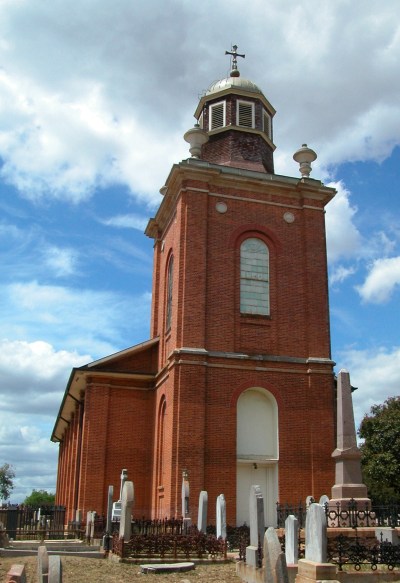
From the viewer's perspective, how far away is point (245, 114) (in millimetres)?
27500

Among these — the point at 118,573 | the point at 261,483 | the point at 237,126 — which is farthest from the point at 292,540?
the point at 237,126

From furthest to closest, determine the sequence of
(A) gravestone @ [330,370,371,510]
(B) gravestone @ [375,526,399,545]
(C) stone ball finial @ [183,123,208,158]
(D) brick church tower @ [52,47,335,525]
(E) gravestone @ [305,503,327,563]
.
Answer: (C) stone ball finial @ [183,123,208,158]
(D) brick church tower @ [52,47,335,525]
(A) gravestone @ [330,370,371,510]
(B) gravestone @ [375,526,399,545]
(E) gravestone @ [305,503,327,563]

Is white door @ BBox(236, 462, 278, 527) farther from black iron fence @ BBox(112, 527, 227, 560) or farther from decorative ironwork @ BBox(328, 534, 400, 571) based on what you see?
decorative ironwork @ BBox(328, 534, 400, 571)

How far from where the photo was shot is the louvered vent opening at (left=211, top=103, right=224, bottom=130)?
1081 inches

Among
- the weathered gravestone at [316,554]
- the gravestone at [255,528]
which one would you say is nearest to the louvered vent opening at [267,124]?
the gravestone at [255,528]

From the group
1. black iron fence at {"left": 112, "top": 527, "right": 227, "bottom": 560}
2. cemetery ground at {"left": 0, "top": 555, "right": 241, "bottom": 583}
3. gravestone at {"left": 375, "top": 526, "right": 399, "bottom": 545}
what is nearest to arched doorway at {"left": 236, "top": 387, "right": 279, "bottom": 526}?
black iron fence at {"left": 112, "top": 527, "right": 227, "bottom": 560}

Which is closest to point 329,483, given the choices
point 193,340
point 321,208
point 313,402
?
point 313,402

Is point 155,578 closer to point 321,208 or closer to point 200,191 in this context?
point 200,191

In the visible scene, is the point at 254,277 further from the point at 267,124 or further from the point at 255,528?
the point at 255,528

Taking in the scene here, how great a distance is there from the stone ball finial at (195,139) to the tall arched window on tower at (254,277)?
4100 mm

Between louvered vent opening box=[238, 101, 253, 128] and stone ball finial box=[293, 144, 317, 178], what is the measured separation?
2.50 meters

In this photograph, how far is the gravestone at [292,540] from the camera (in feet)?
40.3

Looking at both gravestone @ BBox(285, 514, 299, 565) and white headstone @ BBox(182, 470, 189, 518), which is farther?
white headstone @ BBox(182, 470, 189, 518)

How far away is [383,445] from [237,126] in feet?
78.0
